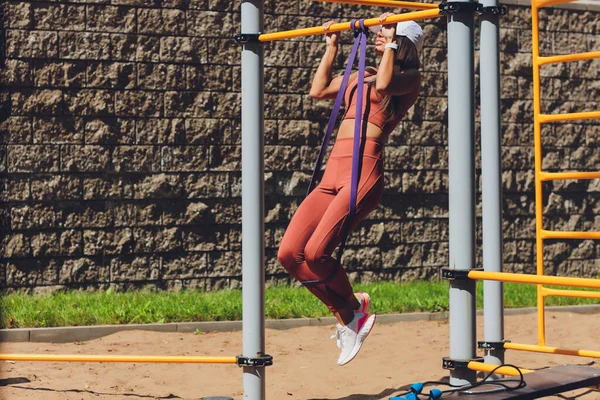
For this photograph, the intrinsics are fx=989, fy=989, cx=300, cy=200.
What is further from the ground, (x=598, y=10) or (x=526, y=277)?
(x=598, y=10)

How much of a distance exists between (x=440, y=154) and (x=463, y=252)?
5345 millimetres

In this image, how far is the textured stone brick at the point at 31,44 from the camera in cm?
816

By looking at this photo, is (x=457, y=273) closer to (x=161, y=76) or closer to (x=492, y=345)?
(x=492, y=345)

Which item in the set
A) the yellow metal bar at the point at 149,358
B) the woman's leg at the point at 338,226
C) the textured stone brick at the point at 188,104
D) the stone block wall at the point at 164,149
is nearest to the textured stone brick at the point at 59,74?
the stone block wall at the point at 164,149

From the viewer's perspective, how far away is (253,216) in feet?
15.4

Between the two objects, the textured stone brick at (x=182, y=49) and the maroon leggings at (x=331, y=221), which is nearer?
the maroon leggings at (x=331, y=221)

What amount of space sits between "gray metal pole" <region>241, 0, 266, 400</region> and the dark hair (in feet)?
2.04

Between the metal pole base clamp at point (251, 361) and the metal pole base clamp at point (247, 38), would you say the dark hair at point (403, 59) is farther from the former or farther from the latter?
the metal pole base clamp at point (251, 361)

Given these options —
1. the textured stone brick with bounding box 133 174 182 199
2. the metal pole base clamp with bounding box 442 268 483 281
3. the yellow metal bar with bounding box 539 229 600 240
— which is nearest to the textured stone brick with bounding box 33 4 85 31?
the textured stone brick with bounding box 133 174 182 199

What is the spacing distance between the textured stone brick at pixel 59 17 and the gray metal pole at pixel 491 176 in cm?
410

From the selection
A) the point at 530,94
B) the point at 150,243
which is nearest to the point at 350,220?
the point at 150,243

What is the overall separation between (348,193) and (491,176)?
121 cm

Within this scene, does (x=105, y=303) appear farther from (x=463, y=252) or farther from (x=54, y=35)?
(x=463, y=252)

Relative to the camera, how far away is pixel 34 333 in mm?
7004
